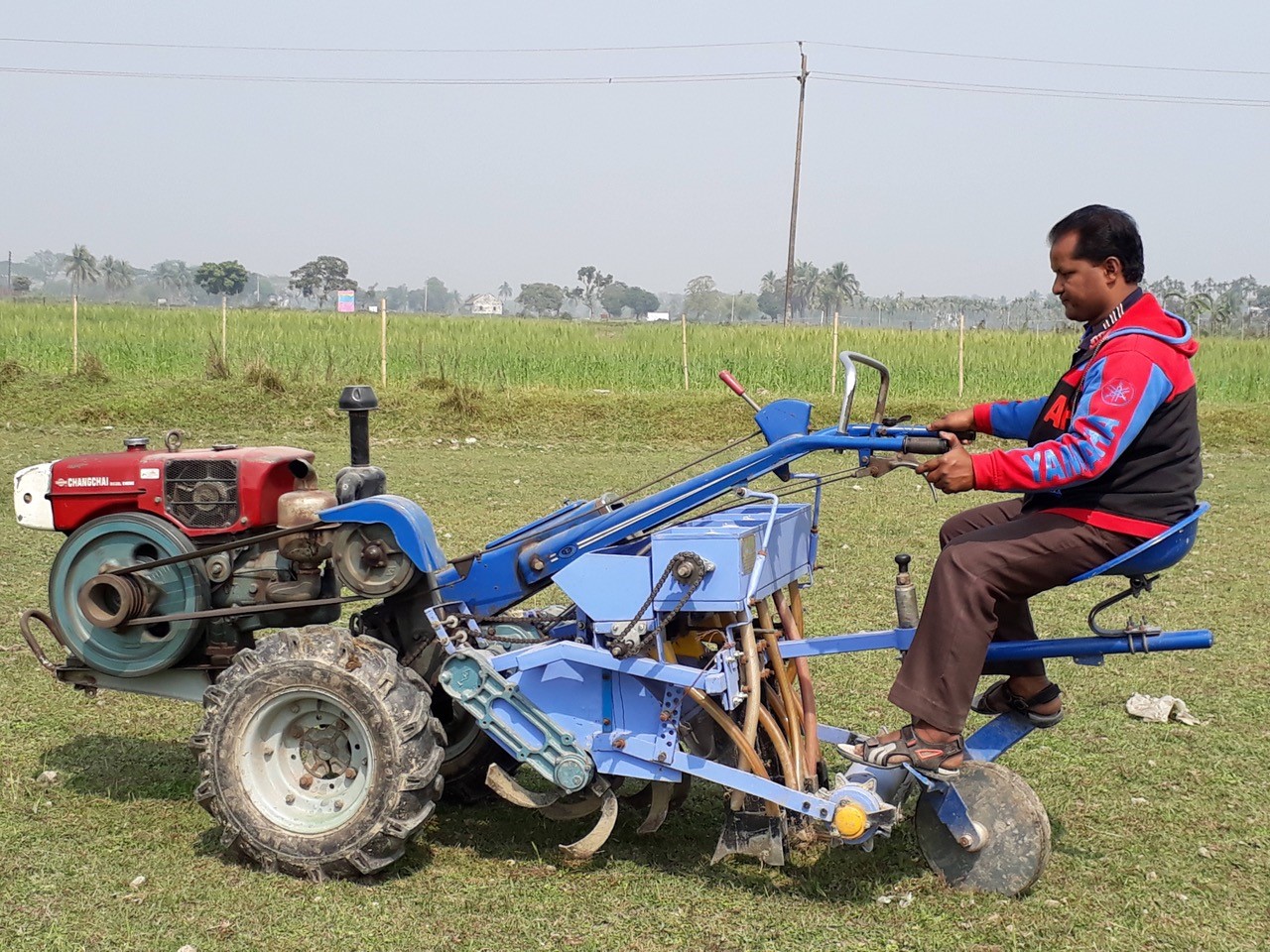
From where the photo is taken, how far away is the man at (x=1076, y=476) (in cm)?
412

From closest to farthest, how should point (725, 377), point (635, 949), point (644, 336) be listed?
point (635, 949) → point (725, 377) → point (644, 336)

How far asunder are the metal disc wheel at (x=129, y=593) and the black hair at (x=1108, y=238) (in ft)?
11.3

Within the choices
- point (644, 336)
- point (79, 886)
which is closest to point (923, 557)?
point (79, 886)

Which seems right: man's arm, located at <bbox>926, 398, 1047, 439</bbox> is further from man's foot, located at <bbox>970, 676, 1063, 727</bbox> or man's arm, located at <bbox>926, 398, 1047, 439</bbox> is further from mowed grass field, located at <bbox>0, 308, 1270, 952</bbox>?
mowed grass field, located at <bbox>0, 308, 1270, 952</bbox>

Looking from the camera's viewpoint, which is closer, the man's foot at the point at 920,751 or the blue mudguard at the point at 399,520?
the man's foot at the point at 920,751

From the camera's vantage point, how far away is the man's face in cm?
441

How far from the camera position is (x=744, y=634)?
4.57 meters

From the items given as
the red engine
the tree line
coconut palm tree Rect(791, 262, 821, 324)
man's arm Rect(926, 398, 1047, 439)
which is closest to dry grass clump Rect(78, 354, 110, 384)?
the red engine

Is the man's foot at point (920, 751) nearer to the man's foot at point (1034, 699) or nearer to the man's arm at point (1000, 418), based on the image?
the man's foot at point (1034, 699)

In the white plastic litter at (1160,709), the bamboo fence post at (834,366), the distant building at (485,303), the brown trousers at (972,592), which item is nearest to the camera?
the brown trousers at (972,592)

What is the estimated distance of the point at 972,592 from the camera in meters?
4.27

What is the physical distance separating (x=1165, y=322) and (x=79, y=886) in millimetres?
4083

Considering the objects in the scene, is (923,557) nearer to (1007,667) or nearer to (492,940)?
(1007,667)

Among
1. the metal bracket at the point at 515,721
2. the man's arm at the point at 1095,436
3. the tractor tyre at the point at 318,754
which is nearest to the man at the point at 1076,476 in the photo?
the man's arm at the point at 1095,436
